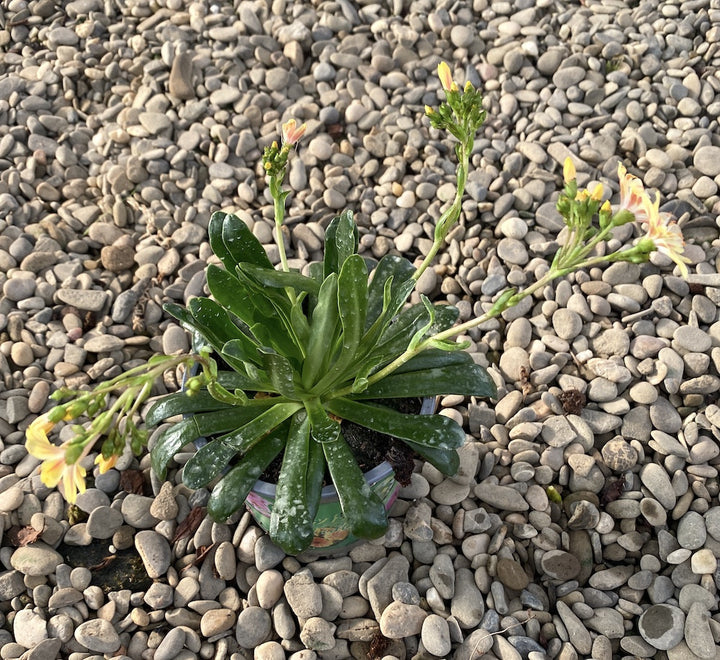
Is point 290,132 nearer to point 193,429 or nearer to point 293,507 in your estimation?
point 193,429

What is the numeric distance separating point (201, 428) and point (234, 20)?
89.0 inches

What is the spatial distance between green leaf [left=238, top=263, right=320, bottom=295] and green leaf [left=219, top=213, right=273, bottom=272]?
5.7 inches

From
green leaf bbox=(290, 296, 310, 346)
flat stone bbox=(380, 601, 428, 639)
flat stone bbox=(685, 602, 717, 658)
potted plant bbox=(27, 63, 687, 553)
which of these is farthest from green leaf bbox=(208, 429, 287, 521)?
flat stone bbox=(685, 602, 717, 658)

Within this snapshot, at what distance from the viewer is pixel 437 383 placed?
1705 millimetres

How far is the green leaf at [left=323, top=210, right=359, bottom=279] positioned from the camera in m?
1.72

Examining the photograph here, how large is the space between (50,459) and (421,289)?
1572mm

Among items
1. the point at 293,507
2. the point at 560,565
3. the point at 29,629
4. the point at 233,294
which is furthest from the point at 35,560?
the point at 560,565

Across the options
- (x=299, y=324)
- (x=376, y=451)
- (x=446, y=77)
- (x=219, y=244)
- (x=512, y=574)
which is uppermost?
(x=446, y=77)

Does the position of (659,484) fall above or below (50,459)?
below

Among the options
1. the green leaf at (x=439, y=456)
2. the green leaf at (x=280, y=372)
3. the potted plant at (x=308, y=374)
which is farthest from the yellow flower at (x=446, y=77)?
the green leaf at (x=439, y=456)

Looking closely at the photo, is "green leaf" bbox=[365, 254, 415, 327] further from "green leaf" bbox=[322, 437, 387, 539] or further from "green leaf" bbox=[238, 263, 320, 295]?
"green leaf" bbox=[322, 437, 387, 539]

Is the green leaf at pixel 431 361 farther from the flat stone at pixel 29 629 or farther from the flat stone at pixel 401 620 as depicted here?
Result: the flat stone at pixel 29 629

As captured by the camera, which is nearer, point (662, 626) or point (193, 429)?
point (193, 429)

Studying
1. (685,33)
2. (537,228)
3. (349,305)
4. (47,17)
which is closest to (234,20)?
(47,17)
